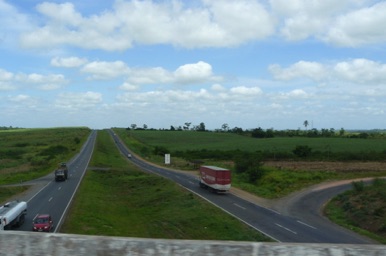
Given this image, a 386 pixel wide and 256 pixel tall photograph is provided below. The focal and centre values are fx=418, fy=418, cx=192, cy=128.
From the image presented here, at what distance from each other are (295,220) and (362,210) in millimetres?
7518

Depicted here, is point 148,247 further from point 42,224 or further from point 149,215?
point 149,215

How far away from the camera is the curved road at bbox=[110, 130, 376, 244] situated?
29891 mm

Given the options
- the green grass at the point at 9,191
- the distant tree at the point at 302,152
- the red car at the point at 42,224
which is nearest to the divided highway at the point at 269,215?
the red car at the point at 42,224

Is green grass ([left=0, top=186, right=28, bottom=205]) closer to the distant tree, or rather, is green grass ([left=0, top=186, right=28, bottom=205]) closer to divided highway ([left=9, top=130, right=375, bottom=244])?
divided highway ([left=9, top=130, right=375, bottom=244])

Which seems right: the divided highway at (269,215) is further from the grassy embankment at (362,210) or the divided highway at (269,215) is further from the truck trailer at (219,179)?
the grassy embankment at (362,210)

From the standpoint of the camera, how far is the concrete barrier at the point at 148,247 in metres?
5.35

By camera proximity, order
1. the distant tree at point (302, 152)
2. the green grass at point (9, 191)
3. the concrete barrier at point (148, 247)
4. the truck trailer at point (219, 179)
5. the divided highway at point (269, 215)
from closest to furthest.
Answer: the concrete barrier at point (148, 247) → the divided highway at point (269, 215) → the truck trailer at point (219, 179) → the green grass at point (9, 191) → the distant tree at point (302, 152)

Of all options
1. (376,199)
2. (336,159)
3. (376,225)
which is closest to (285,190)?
(376,199)

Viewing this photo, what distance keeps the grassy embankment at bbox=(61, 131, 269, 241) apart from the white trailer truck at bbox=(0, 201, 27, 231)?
364 cm

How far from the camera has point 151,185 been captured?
61656mm

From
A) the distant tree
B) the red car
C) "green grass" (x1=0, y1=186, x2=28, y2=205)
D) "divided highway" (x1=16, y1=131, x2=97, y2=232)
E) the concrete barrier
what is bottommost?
"green grass" (x1=0, y1=186, x2=28, y2=205)

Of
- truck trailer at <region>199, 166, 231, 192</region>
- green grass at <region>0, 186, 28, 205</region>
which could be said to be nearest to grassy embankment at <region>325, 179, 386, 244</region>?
truck trailer at <region>199, 166, 231, 192</region>

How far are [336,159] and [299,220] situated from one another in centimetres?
6079

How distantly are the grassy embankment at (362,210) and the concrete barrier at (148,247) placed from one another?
27786mm
